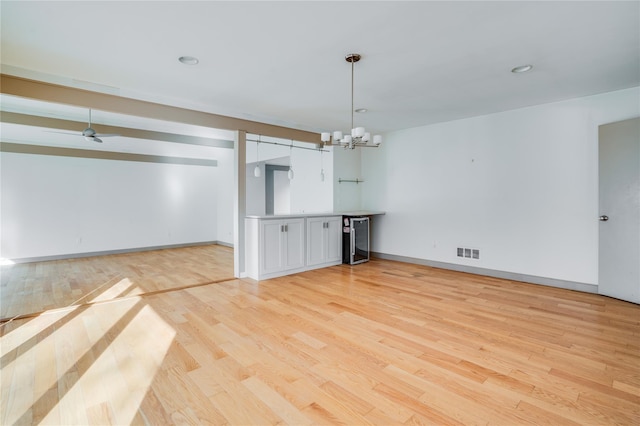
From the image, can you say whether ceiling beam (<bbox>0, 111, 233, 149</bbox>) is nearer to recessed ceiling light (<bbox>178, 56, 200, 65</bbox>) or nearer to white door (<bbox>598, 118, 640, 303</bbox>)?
recessed ceiling light (<bbox>178, 56, 200, 65</bbox>)

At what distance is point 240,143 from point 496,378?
4464 millimetres

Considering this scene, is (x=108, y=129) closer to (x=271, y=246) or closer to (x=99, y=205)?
(x=99, y=205)

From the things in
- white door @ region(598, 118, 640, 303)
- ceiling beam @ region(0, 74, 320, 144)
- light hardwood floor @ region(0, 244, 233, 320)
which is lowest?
light hardwood floor @ region(0, 244, 233, 320)

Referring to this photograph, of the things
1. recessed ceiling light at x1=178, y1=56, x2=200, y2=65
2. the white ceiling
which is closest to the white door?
the white ceiling

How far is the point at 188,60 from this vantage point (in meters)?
3.02

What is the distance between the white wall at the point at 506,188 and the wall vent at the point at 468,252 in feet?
0.28

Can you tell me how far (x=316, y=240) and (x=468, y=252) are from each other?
8.79 ft

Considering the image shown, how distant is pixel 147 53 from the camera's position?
9.40 feet

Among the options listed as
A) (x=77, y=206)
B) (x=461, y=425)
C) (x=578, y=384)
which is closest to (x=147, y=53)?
(x=461, y=425)

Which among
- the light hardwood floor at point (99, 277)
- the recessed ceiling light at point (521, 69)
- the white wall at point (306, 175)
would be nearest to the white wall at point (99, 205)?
the light hardwood floor at point (99, 277)

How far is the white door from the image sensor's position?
366cm

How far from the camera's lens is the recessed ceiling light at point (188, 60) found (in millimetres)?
2963

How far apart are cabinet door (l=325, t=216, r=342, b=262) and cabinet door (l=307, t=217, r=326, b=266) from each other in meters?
0.11

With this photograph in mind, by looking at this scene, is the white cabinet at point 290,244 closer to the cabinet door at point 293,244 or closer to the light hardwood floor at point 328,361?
the cabinet door at point 293,244
